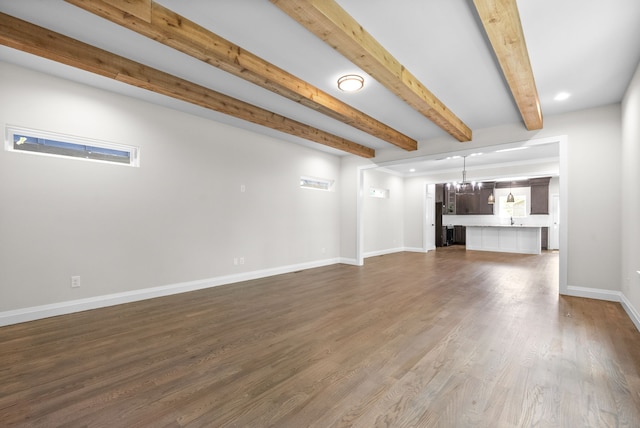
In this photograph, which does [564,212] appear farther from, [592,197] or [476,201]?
[476,201]

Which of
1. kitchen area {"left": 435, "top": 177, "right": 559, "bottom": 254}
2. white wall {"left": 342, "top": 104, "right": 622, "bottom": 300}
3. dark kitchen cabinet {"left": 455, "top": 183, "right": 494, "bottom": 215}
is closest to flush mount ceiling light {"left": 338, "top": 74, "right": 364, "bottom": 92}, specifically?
white wall {"left": 342, "top": 104, "right": 622, "bottom": 300}

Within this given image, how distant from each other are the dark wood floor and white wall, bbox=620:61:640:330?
361 mm

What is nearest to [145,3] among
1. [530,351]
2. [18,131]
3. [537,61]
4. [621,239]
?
[18,131]

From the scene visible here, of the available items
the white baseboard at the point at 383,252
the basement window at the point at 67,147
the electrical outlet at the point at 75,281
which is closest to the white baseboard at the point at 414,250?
the white baseboard at the point at 383,252

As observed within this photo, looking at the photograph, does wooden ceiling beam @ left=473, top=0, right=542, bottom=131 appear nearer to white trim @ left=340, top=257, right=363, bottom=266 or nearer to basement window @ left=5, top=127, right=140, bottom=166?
basement window @ left=5, top=127, right=140, bottom=166

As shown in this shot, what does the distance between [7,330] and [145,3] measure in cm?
342

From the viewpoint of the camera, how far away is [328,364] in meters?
2.23

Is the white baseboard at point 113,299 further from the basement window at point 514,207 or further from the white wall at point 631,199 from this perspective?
the basement window at point 514,207

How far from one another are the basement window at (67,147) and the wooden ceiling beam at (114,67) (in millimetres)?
1074

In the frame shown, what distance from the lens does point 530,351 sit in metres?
2.45

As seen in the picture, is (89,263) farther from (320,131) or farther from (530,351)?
(530,351)

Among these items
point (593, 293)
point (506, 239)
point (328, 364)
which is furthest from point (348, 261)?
point (506, 239)

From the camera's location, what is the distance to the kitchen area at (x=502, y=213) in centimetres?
941

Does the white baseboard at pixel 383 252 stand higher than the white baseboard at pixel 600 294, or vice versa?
the white baseboard at pixel 600 294
